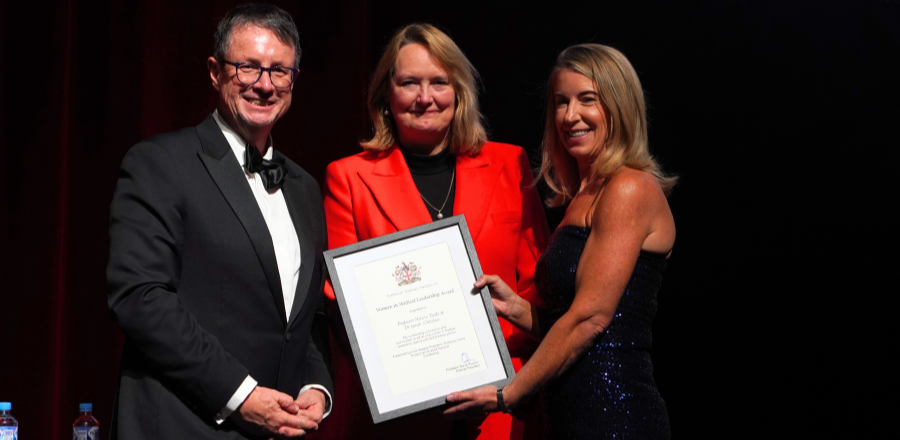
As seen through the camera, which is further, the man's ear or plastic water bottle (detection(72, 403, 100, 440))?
plastic water bottle (detection(72, 403, 100, 440))

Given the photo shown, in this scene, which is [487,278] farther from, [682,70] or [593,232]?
[682,70]

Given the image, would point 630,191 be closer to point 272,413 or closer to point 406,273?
point 406,273

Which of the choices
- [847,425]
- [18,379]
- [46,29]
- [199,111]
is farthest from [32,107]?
[847,425]

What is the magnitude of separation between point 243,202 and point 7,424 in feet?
6.12

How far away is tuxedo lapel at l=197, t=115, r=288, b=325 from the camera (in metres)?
1.93

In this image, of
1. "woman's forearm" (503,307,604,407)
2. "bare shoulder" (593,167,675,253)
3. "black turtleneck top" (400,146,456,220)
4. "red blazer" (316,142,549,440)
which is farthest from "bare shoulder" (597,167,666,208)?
"black turtleneck top" (400,146,456,220)

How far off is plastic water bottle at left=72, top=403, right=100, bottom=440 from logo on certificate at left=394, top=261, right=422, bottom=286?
182 cm

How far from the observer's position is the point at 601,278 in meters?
1.93

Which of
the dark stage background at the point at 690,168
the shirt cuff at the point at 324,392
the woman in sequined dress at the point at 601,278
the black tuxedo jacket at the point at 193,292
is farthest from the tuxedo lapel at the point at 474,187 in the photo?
the dark stage background at the point at 690,168

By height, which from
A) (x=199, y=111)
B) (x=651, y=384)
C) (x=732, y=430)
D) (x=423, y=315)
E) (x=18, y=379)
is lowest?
(x=732, y=430)

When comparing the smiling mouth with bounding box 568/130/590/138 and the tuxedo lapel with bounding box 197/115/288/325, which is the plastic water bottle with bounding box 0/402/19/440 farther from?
the smiling mouth with bounding box 568/130/590/138

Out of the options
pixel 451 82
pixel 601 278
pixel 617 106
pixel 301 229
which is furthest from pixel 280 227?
pixel 617 106

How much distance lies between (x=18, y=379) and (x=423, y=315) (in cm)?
220

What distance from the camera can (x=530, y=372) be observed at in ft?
6.53
